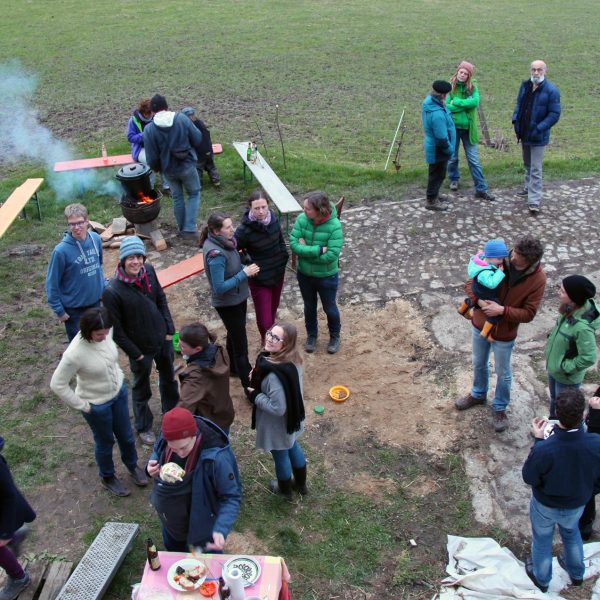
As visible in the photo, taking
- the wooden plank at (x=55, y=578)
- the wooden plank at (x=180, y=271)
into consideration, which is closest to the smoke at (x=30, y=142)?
the wooden plank at (x=180, y=271)

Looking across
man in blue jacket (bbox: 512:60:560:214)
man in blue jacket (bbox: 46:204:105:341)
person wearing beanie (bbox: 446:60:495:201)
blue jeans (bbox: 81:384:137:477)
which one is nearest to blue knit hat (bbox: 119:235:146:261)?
man in blue jacket (bbox: 46:204:105:341)

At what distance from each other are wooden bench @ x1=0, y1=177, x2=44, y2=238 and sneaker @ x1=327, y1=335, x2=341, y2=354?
474 centimetres

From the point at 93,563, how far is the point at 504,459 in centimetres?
338

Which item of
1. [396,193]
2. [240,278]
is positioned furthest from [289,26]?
[240,278]

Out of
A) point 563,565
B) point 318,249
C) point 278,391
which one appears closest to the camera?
point 278,391

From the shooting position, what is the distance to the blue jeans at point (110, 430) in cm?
500

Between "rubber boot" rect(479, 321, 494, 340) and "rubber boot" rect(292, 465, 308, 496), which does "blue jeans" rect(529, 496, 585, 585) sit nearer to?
"rubber boot" rect(479, 321, 494, 340)

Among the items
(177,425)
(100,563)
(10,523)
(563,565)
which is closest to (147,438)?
(100,563)

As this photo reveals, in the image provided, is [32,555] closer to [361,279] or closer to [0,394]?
[0,394]

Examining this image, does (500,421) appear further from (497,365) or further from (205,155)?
(205,155)

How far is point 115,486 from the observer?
5395mm

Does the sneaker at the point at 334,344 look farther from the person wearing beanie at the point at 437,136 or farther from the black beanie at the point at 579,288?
the person wearing beanie at the point at 437,136

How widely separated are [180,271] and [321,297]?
1937mm

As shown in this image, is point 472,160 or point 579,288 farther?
point 472,160
